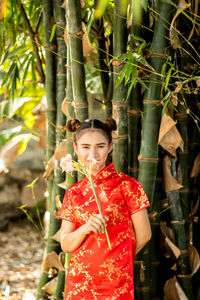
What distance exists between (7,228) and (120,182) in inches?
102

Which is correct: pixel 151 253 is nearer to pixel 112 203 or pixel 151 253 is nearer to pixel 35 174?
pixel 112 203

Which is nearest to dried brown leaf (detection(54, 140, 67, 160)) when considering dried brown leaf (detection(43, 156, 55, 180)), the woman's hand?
dried brown leaf (detection(43, 156, 55, 180))

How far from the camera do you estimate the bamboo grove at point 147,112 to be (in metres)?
1.35

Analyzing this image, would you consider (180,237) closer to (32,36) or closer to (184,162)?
(184,162)

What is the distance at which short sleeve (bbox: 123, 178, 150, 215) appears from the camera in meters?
1.11

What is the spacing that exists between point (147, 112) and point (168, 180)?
29 centimetres

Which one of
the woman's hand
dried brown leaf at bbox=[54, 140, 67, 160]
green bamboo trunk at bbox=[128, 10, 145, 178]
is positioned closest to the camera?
the woman's hand

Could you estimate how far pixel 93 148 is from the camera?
1.13 metres

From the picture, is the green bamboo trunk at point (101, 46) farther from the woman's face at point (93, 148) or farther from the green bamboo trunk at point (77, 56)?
the woman's face at point (93, 148)

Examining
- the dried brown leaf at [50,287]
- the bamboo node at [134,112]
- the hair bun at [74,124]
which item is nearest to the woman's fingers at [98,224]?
the hair bun at [74,124]

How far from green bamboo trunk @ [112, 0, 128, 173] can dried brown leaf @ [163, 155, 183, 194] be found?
0.17 meters

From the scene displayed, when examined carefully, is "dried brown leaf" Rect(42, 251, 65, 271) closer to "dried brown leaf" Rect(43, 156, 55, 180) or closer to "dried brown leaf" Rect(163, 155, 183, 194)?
"dried brown leaf" Rect(43, 156, 55, 180)

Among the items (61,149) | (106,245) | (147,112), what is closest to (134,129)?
(147,112)

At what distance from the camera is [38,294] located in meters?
1.81
